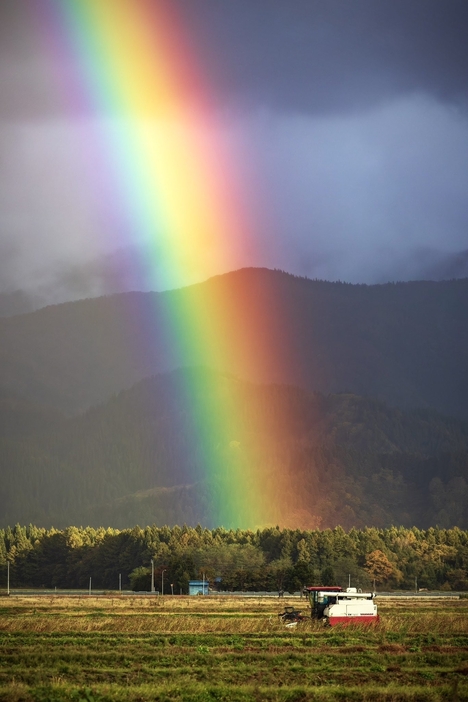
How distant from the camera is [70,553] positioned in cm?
19425

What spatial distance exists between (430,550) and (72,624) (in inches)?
5296

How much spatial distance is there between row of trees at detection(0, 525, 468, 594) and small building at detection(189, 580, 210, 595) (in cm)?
167

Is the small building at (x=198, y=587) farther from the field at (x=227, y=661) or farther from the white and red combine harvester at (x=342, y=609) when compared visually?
the field at (x=227, y=661)

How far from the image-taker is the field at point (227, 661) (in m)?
34.7

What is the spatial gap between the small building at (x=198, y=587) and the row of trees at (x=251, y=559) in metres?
1.67

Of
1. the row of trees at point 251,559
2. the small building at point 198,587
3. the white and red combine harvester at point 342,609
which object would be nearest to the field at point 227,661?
the white and red combine harvester at point 342,609

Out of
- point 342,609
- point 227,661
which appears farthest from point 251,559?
point 227,661

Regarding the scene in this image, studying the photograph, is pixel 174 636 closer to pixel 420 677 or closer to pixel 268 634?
pixel 268 634

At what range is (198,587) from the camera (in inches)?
5482

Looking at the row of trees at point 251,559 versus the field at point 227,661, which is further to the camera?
the row of trees at point 251,559

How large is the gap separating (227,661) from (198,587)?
99268 millimetres

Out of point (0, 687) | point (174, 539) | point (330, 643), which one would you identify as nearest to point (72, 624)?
point (330, 643)

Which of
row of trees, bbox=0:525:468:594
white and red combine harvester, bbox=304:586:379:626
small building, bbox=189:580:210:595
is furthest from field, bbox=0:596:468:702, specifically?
row of trees, bbox=0:525:468:594

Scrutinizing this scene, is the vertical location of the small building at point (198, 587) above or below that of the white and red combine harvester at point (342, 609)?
below
